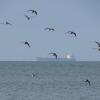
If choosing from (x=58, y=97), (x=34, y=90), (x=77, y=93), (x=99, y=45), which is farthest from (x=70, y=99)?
(x=99, y=45)

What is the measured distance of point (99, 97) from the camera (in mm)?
99062

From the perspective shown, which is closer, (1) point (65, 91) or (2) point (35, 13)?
(2) point (35, 13)

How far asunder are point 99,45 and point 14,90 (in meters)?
48.1

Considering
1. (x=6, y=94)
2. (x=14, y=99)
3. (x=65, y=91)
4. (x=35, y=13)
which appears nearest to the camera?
(x=35, y=13)

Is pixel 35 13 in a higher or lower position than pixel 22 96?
higher

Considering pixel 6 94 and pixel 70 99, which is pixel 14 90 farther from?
pixel 70 99

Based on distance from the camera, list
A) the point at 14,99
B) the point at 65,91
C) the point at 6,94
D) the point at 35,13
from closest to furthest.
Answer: the point at 35,13 < the point at 14,99 < the point at 6,94 < the point at 65,91

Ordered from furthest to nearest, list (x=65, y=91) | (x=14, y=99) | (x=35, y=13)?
(x=65, y=91) → (x=14, y=99) → (x=35, y=13)

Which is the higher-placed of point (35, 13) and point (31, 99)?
point (35, 13)

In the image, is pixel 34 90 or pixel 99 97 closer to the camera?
pixel 99 97

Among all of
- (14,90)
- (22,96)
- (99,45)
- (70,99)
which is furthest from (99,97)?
(99,45)

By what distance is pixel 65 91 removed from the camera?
112875 millimetres

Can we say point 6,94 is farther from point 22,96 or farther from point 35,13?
point 35,13

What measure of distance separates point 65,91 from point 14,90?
939 centimetres
